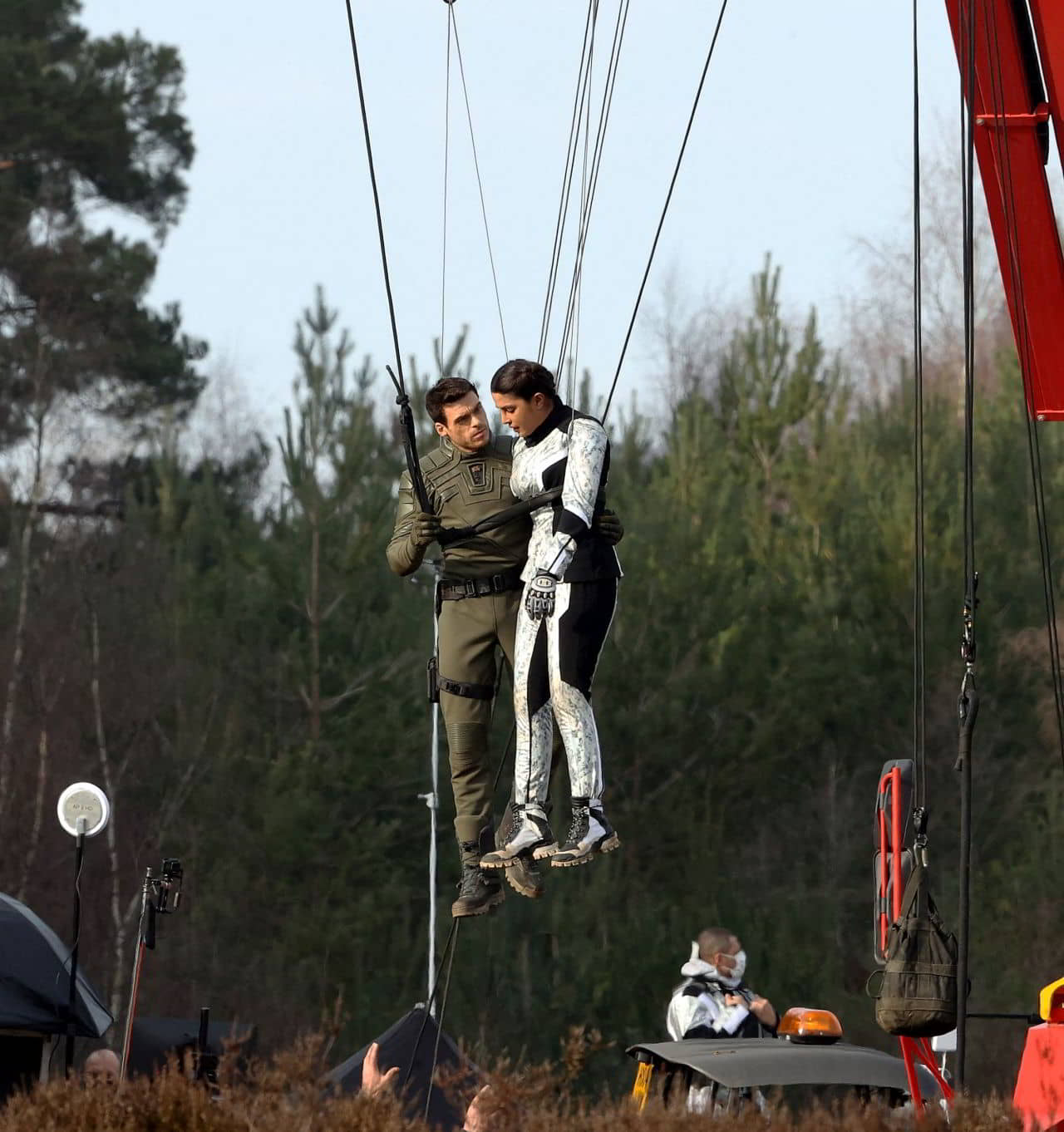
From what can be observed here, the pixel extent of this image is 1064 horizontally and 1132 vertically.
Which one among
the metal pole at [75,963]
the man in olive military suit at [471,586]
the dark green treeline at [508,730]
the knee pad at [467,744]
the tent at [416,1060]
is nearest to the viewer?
the man in olive military suit at [471,586]

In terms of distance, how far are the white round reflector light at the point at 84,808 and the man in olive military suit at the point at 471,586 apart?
181 inches

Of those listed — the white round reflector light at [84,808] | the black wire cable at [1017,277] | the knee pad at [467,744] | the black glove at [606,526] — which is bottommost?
the knee pad at [467,744]

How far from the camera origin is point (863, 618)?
25266mm

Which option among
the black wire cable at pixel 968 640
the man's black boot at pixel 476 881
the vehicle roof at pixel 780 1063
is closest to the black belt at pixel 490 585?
the man's black boot at pixel 476 881

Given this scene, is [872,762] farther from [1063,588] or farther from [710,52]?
[710,52]

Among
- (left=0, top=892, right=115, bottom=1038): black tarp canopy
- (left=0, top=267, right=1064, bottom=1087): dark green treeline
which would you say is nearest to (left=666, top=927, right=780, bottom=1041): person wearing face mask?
(left=0, top=892, right=115, bottom=1038): black tarp canopy

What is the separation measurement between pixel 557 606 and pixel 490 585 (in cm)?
34

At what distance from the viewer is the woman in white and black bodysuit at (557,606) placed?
7.21 m

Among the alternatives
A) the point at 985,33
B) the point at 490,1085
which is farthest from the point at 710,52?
the point at 490,1085

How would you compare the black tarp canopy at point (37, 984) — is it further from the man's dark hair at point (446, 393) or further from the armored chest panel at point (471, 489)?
the man's dark hair at point (446, 393)

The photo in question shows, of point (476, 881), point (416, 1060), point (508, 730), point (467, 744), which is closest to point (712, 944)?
point (416, 1060)

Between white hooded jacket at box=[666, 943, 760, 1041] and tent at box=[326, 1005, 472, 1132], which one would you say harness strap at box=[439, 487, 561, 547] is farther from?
tent at box=[326, 1005, 472, 1132]

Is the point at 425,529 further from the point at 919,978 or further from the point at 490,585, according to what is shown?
the point at 919,978

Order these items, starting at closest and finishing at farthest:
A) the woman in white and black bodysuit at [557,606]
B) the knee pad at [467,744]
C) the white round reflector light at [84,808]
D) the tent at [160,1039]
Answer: the woman in white and black bodysuit at [557,606] → the knee pad at [467,744] → the white round reflector light at [84,808] → the tent at [160,1039]
